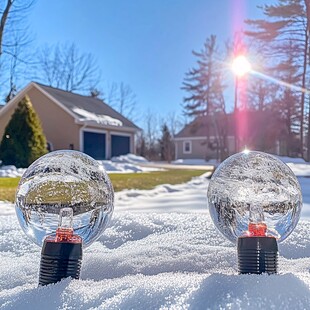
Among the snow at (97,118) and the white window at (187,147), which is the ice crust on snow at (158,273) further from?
the white window at (187,147)

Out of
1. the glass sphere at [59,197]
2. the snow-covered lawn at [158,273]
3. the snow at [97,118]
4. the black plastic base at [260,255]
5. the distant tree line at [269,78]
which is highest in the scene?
Answer: the distant tree line at [269,78]

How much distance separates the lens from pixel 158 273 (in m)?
1.40

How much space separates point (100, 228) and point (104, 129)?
1649cm

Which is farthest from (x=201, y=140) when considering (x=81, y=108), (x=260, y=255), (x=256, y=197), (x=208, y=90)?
(x=260, y=255)

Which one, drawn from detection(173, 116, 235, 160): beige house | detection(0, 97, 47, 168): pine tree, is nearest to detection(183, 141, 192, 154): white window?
detection(173, 116, 235, 160): beige house

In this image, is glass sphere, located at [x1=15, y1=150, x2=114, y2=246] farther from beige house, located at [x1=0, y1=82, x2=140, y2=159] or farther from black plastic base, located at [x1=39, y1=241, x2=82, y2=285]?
beige house, located at [x1=0, y1=82, x2=140, y2=159]

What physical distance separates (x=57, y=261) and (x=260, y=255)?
2.00 ft

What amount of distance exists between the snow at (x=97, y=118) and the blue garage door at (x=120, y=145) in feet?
2.62

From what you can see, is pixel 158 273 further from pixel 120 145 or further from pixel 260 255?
pixel 120 145

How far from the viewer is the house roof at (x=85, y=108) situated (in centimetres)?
1667

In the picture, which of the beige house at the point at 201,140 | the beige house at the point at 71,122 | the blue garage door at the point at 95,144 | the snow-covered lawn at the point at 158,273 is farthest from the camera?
the beige house at the point at 201,140

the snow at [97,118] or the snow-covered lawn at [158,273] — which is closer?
the snow-covered lawn at [158,273]

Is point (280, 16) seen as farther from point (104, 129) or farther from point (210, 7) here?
point (104, 129)

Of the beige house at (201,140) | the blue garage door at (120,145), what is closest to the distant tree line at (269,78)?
the beige house at (201,140)
